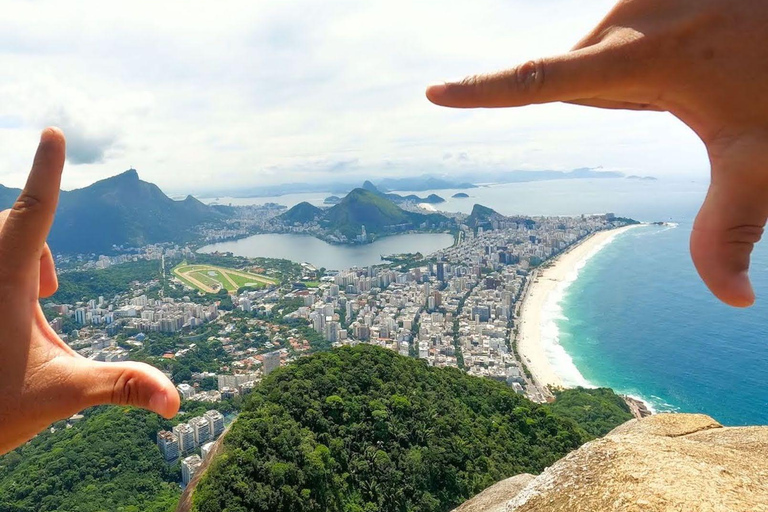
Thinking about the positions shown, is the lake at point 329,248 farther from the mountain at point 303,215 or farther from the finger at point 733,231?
the finger at point 733,231

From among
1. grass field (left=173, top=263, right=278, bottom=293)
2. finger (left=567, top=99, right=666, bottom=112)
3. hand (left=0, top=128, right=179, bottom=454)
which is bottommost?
grass field (left=173, top=263, right=278, bottom=293)

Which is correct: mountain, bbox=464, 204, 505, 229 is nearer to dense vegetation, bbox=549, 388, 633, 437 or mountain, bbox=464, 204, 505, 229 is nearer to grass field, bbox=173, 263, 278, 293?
grass field, bbox=173, 263, 278, 293

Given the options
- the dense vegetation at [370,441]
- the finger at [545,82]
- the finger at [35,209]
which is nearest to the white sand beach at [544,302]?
the dense vegetation at [370,441]

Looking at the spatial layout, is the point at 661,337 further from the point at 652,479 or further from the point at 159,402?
the point at 159,402

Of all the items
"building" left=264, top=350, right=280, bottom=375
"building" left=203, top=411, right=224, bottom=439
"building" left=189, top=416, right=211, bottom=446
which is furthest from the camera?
"building" left=264, top=350, right=280, bottom=375

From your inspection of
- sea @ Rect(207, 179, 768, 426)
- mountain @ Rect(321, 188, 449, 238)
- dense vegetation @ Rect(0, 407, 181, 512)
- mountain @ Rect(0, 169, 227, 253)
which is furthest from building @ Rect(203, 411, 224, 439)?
mountain @ Rect(0, 169, 227, 253)

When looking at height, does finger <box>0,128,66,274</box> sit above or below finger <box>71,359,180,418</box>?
above
